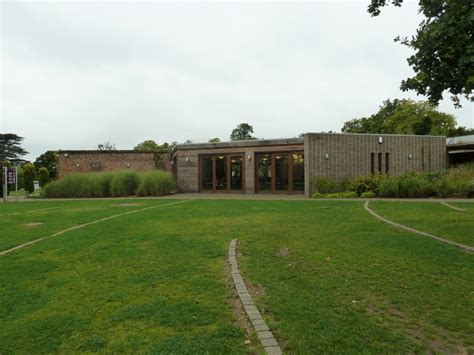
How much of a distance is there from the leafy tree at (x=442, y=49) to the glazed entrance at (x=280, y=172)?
47.0 ft

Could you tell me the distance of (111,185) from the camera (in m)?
19.9

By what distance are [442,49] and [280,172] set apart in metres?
15.9

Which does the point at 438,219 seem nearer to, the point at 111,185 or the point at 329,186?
the point at 329,186

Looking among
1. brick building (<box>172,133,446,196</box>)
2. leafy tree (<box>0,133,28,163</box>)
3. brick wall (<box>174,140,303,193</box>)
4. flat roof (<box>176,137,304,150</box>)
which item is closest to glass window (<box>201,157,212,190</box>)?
brick building (<box>172,133,446,196</box>)

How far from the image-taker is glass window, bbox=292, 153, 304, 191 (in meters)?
19.1

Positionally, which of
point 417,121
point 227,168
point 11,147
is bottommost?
point 227,168

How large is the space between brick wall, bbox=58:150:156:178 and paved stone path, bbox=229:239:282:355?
72.3 feet

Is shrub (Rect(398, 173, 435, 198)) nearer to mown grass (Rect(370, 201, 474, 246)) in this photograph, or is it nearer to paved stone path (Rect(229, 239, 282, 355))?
mown grass (Rect(370, 201, 474, 246))

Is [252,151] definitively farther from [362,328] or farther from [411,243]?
[362,328]

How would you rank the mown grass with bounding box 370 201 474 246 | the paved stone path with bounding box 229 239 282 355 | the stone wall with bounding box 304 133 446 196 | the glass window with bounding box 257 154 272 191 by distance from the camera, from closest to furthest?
the paved stone path with bounding box 229 239 282 355 < the mown grass with bounding box 370 201 474 246 < the stone wall with bounding box 304 133 446 196 < the glass window with bounding box 257 154 272 191

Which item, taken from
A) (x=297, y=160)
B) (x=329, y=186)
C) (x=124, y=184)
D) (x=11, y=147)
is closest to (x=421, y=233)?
(x=329, y=186)

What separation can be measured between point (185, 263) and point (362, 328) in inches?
109

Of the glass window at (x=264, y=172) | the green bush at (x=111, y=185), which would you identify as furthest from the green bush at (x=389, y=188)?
the green bush at (x=111, y=185)

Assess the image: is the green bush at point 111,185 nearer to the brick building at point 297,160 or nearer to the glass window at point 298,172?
the brick building at point 297,160
